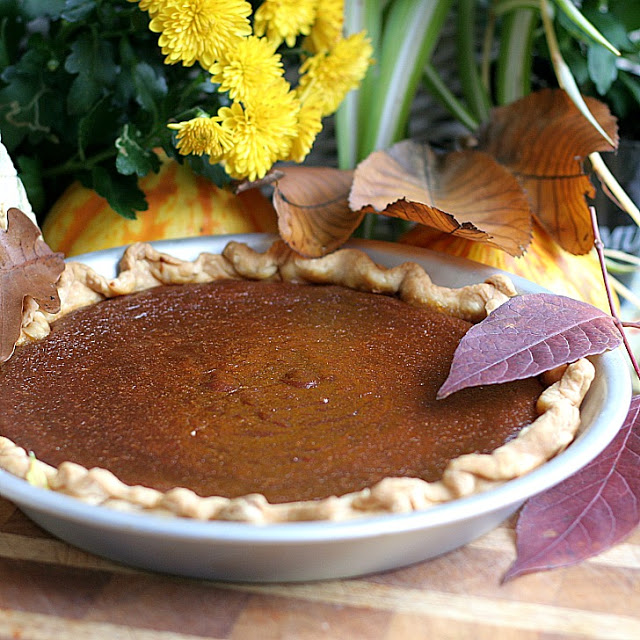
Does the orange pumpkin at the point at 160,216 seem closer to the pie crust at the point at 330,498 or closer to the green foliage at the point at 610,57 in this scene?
the pie crust at the point at 330,498

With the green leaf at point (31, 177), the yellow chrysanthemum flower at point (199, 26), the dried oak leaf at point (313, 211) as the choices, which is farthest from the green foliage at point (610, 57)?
the green leaf at point (31, 177)

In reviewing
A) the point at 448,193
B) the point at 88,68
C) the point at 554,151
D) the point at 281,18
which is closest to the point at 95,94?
the point at 88,68

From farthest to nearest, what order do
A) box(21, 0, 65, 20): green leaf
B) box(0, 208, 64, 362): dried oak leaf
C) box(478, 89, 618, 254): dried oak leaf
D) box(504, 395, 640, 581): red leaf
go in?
box(478, 89, 618, 254): dried oak leaf → box(21, 0, 65, 20): green leaf → box(0, 208, 64, 362): dried oak leaf → box(504, 395, 640, 581): red leaf

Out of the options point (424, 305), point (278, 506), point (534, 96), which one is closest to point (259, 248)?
point (424, 305)

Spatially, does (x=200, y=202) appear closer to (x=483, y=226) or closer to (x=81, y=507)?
(x=483, y=226)

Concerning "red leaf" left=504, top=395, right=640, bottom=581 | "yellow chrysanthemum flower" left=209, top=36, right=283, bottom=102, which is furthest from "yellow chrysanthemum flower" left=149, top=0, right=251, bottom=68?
"red leaf" left=504, top=395, right=640, bottom=581

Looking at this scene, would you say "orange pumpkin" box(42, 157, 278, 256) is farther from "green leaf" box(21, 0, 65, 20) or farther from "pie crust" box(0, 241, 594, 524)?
"green leaf" box(21, 0, 65, 20)
